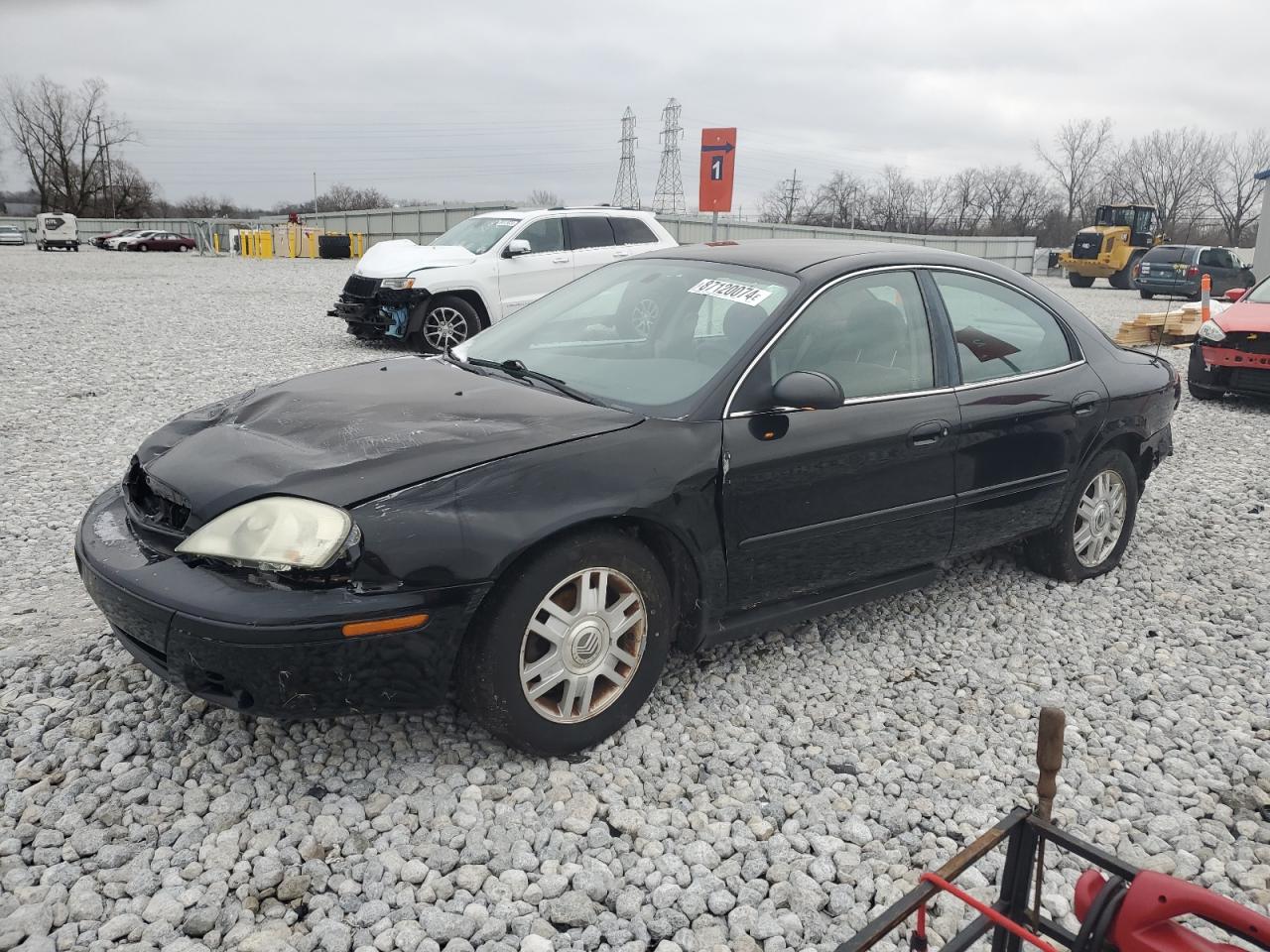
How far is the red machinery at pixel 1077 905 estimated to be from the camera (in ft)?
5.20

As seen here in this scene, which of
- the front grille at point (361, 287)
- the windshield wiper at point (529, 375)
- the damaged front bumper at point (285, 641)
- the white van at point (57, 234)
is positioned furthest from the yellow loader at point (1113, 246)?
the white van at point (57, 234)

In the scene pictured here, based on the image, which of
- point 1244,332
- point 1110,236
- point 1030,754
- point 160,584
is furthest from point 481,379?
point 1110,236

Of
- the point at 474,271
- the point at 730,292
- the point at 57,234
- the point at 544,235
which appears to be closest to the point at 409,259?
the point at 474,271

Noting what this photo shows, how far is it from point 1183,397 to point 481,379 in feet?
31.3

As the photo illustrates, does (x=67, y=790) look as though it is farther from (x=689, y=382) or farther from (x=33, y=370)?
(x=33, y=370)

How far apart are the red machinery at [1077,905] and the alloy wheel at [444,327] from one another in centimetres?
984

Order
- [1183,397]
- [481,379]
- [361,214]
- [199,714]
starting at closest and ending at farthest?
[199,714]
[481,379]
[1183,397]
[361,214]

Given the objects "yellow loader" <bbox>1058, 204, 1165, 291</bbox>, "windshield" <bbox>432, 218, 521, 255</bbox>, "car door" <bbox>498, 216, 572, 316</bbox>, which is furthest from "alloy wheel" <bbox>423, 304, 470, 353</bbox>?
"yellow loader" <bbox>1058, 204, 1165, 291</bbox>

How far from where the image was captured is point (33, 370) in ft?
32.3

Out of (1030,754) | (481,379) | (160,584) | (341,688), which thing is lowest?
(1030,754)

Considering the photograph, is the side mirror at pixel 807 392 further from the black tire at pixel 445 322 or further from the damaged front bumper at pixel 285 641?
the black tire at pixel 445 322

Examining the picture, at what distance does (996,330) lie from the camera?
4.28 metres

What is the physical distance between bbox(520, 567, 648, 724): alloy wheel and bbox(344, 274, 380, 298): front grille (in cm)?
891

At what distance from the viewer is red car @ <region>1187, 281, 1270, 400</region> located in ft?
31.5
